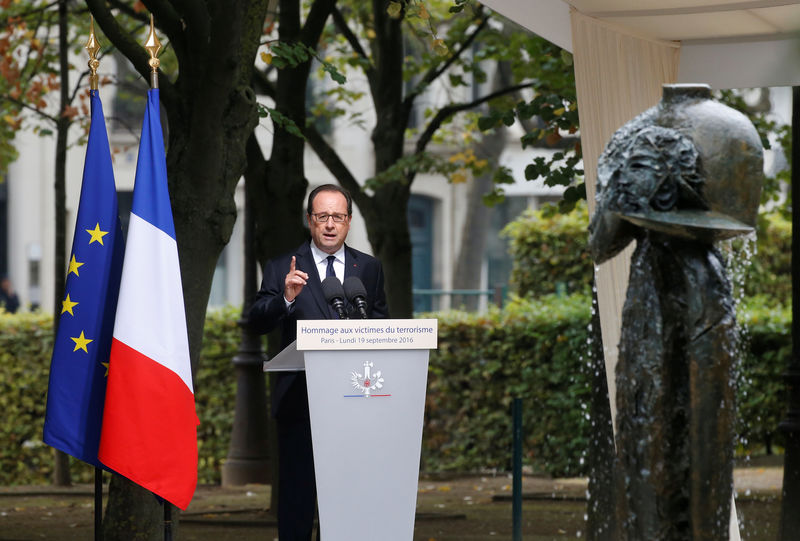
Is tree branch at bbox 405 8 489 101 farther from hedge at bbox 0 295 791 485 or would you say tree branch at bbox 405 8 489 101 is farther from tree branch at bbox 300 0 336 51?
hedge at bbox 0 295 791 485

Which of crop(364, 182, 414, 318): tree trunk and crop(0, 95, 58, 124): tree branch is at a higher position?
crop(0, 95, 58, 124): tree branch

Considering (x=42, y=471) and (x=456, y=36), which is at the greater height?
(x=456, y=36)

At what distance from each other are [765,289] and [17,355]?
9.57m

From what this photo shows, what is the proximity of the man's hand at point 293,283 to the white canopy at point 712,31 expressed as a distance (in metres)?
2.49

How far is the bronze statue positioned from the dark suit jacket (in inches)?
79.1

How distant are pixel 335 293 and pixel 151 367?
105 cm

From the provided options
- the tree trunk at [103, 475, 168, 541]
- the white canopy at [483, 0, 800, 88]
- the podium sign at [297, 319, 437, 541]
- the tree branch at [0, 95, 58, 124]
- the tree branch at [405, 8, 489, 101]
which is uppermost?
the tree branch at [405, 8, 489, 101]

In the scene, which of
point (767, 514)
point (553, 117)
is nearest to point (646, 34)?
point (553, 117)

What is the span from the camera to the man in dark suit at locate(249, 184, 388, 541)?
6281 mm

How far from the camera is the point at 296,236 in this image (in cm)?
1005

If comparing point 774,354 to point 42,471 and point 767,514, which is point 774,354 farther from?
point 42,471

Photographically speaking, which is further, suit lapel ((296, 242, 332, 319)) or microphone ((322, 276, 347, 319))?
suit lapel ((296, 242, 332, 319))

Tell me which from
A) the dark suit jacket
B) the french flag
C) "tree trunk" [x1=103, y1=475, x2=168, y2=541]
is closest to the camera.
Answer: the dark suit jacket

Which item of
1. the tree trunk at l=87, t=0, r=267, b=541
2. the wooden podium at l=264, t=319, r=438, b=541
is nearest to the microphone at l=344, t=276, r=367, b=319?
the wooden podium at l=264, t=319, r=438, b=541
